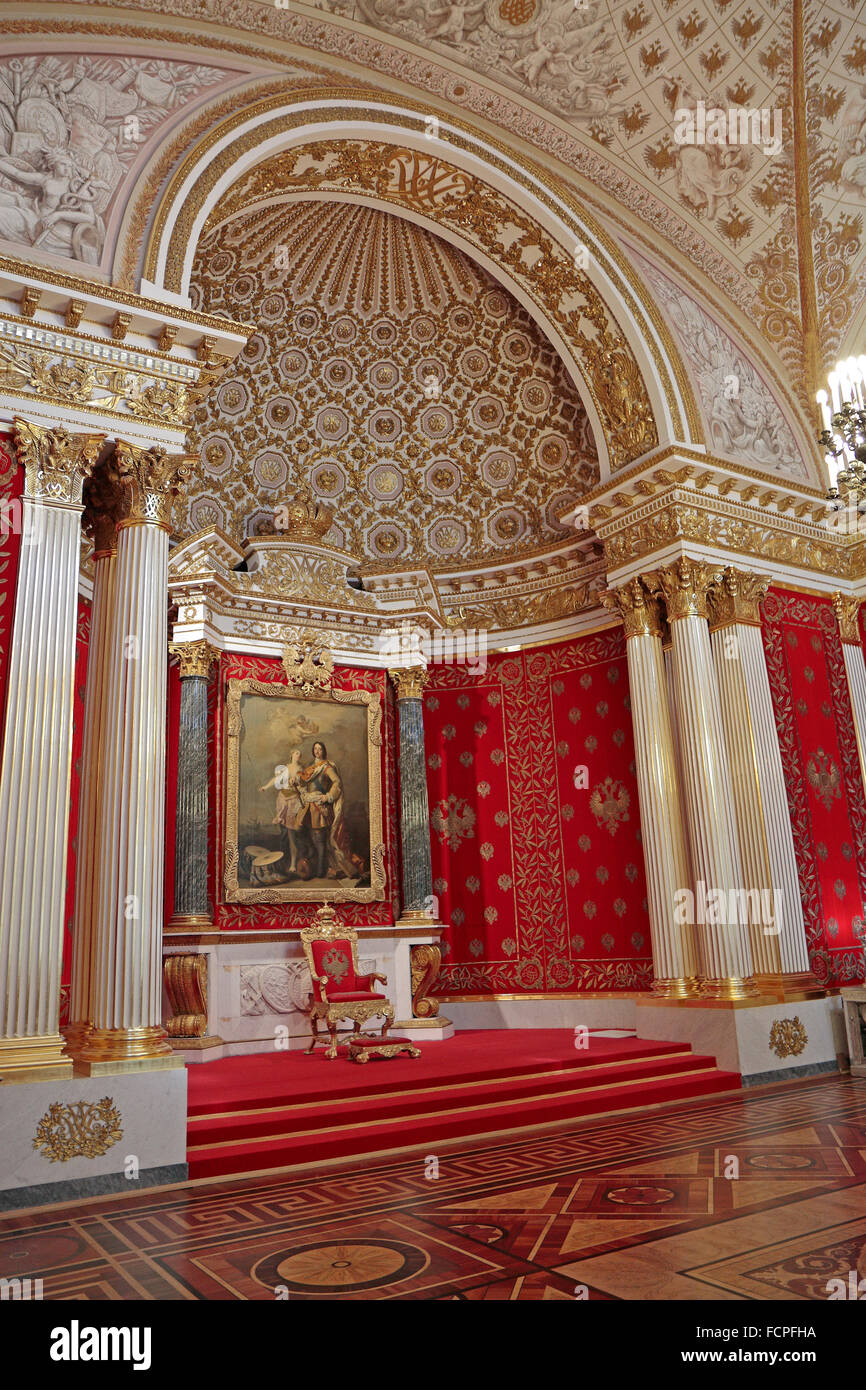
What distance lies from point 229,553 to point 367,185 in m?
4.27

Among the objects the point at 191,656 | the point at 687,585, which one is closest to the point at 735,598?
the point at 687,585

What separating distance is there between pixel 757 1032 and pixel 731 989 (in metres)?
0.43

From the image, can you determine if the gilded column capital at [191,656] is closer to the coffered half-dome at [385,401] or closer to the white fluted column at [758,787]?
the coffered half-dome at [385,401]

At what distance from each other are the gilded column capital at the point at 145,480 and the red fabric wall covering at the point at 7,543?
708 mm

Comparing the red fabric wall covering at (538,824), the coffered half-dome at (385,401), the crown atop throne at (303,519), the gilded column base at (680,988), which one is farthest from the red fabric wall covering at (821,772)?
the crown atop throne at (303,519)

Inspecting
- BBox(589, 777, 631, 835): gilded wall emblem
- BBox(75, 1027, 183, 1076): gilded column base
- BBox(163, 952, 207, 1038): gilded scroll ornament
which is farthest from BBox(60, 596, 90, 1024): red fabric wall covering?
BBox(589, 777, 631, 835): gilded wall emblem

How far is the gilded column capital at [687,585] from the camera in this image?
386 inches

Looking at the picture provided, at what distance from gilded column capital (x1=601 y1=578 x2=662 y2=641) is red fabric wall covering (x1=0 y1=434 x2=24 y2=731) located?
640 cm

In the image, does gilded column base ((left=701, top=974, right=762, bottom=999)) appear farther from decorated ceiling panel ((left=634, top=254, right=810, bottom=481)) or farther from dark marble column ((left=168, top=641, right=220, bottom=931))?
decorated ceiling panel ((left=634, top=254, right=810, bottom=481))

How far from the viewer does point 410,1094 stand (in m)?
7.21

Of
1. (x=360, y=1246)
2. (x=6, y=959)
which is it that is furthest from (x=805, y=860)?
(x=6, y=959)

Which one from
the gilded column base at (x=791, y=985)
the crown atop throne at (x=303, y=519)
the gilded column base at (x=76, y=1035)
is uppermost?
the crown atop throne at (x=303, y=519)

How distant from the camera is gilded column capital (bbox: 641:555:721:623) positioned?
9805 millimetres

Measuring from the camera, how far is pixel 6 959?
5617 mm
